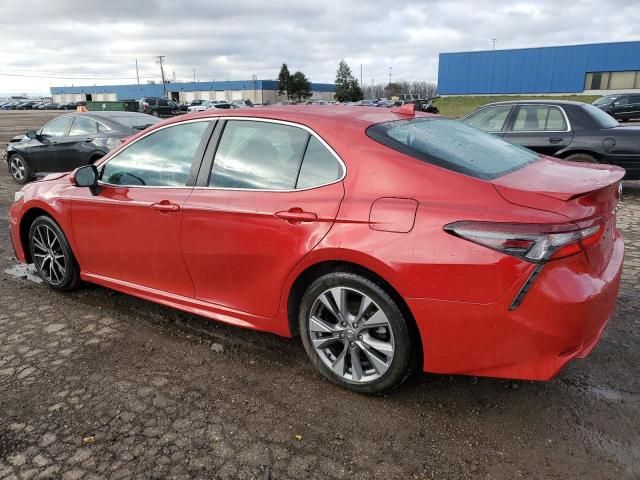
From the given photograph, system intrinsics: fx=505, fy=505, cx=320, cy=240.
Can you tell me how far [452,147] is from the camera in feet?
9.57

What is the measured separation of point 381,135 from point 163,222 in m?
1.59

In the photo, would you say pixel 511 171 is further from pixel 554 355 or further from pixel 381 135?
pixel 554 355

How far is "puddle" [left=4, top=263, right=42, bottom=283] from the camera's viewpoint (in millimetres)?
4949

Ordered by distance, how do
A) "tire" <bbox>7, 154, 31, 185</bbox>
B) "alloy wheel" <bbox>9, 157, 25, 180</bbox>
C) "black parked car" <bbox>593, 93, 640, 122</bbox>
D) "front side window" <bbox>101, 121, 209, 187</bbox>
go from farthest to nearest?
"black parked car" <bbox>593, 93, 640, 122</bbox> < "alloy wheel" <bbox>9, 157, 25, 180</bbox> < "tire" <bbox>7, 154, 31, 185</bbox> < "front side window" <bbox>101, 121, 209, 187</bbox>

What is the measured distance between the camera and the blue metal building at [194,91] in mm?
97750

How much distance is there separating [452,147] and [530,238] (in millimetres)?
851

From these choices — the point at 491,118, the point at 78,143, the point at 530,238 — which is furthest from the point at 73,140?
the point at 530,238

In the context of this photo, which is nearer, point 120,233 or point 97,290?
point 120,233

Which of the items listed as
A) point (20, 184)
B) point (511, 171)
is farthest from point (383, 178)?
point (20, 184)

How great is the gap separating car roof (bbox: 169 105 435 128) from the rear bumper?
1.16 metres

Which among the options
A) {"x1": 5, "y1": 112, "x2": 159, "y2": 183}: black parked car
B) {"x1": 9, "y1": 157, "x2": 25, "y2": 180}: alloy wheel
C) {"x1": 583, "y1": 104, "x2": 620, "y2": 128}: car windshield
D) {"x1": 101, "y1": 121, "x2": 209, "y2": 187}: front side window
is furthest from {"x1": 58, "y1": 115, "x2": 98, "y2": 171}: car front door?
{"x1": 583, "y1": 104, "x2": 620, "y2": 128}: car windshield

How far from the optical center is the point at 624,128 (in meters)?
7.67

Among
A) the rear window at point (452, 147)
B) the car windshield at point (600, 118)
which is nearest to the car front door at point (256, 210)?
the rear window at point (452, 147)

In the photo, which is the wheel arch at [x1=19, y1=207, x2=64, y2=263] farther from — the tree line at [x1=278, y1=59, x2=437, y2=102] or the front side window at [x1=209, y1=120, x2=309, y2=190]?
the tree line at [x1=278, y1=59, x2=437, y2=102]
